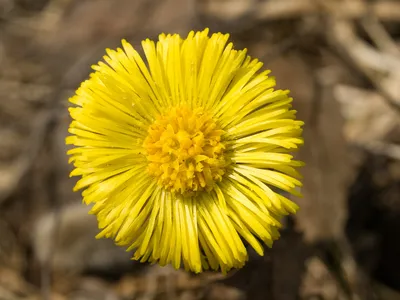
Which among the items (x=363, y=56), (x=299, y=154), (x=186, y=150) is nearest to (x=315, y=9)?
(x=363, y=56)

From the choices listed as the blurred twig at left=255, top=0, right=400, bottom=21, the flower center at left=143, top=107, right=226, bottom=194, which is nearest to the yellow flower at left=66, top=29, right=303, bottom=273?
the flower center at left=143, top=107, right=226, bottom=194

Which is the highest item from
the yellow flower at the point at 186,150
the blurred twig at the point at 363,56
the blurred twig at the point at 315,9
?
the blurred twig at the point at 315,9

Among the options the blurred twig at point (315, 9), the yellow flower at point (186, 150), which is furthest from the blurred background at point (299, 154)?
the yellow flower at point (186, 150)

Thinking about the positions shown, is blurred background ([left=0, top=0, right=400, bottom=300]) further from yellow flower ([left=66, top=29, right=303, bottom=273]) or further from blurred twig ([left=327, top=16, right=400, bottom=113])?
yellow flower ([left=66, top=29, right=303, bottom=273])

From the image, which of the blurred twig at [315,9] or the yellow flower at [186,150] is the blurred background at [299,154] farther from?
the yellow flower at [186,150]

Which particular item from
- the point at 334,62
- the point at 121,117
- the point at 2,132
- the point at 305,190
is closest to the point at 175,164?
the point at 121,117

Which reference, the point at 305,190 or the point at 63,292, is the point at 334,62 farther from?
the point at 63,292
